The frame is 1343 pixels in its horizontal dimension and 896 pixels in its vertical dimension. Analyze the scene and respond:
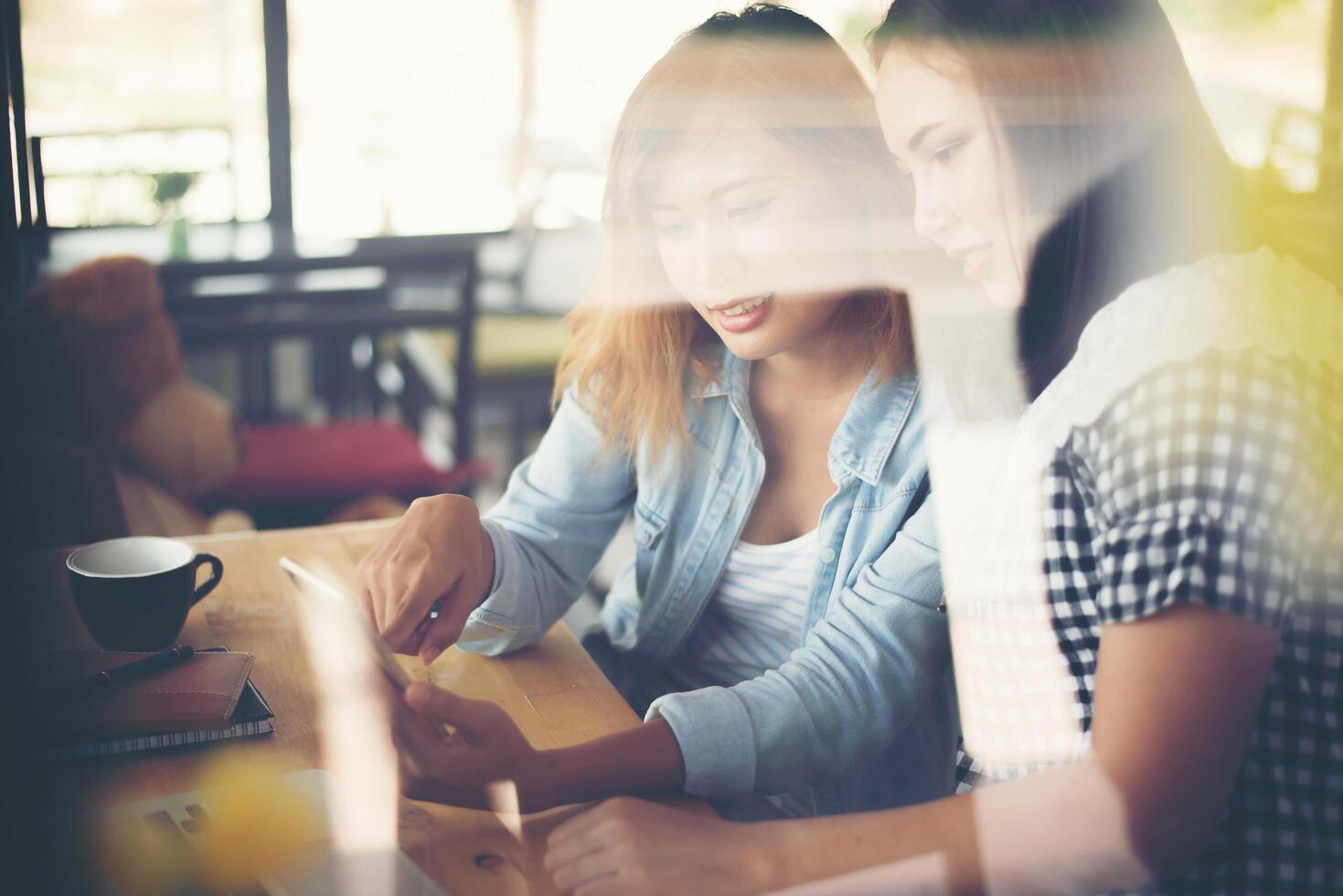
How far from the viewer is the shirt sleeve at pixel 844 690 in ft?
2.51

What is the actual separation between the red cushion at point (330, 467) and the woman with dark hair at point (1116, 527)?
1.40m

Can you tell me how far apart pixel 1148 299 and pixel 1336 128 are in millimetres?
954

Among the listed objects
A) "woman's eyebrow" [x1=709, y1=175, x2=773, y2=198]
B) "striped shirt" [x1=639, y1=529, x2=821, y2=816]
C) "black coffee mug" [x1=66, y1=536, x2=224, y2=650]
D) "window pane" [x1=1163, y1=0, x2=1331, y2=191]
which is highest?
"window pane" [x1=1163, y1=0, x2=1331, y2=191]

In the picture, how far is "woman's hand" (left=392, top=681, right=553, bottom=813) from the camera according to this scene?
668mm

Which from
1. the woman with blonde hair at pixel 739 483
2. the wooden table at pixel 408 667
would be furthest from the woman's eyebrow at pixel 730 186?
the wooden table at pixel 408 667

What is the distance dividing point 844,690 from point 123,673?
1.54 ft

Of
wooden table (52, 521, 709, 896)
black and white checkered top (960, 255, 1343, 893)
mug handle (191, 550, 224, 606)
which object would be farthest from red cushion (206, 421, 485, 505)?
black and white checkered top (960, 255, 1343, 893)

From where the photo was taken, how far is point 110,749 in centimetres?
69

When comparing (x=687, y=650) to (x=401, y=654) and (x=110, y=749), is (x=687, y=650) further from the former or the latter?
(x=110, y=749)

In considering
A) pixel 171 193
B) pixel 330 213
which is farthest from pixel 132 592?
pixel 330 213

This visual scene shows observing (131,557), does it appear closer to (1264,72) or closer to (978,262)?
(978,262)

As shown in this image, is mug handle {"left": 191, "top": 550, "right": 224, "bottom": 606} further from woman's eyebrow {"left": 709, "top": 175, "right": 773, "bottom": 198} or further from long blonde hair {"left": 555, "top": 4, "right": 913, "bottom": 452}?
woman's eyebrow {"left": 709, "top": 175, "right": 773, "bottom": 198}

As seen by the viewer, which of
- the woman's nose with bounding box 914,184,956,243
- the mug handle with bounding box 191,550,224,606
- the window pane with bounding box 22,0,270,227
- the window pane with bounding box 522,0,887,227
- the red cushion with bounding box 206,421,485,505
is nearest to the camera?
the woman's nose with bounding box 914,184,956,243

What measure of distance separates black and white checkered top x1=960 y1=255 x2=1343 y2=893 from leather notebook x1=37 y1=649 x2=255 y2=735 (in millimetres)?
500
